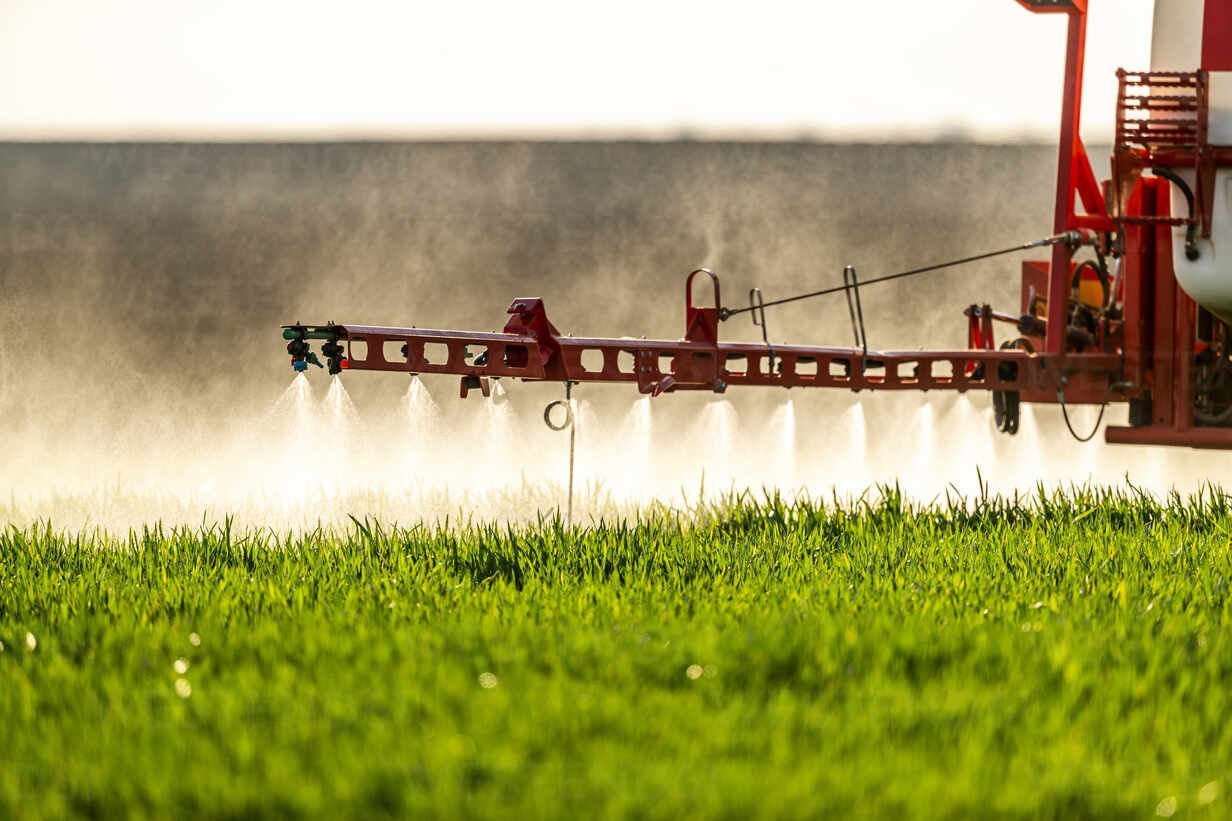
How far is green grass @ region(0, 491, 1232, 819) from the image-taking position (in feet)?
9.77

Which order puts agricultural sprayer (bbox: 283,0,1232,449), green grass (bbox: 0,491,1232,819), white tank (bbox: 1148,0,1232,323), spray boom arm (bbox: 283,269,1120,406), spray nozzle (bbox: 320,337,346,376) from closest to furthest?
green grass (bbox: 0,491,1232,819) → spray nozzle (bbox: 320,337,346,376) → spray boom arm (bbox: 283,269,1120,406) → agricultural sprayer (bbox: 283,0,1232,449) → white tank (bbox: 1148,0,1232,323)

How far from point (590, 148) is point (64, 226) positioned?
142 inches

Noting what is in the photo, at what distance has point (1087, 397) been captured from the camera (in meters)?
7.26

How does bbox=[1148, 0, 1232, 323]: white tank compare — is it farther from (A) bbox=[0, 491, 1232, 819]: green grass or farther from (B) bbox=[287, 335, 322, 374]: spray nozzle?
(B) bbox=[287, 335, 322, 374]: spray nozzle

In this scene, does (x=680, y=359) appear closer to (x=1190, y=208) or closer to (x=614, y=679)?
(x=1190, y=208)

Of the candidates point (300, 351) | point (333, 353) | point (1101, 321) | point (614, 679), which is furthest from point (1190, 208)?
point (614, 679)

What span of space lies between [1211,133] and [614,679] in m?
4.14

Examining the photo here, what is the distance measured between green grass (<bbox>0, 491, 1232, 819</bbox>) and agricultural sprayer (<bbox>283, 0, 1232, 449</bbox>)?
77cm

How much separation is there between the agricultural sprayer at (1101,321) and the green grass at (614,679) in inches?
30.2

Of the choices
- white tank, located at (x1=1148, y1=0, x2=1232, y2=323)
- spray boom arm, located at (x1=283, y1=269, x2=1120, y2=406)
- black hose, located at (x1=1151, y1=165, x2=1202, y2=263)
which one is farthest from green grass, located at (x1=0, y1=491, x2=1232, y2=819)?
→ black hose, located at (x1=1151, y1=165, x2=1202, y2=263)

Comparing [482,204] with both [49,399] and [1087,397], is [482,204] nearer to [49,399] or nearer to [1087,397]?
[49,399]

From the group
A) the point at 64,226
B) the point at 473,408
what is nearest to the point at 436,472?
the point at 473,408

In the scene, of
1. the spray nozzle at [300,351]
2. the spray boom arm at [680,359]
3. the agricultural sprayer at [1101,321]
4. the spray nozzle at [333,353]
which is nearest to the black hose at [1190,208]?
the agricultural sprayer at [1101,321]

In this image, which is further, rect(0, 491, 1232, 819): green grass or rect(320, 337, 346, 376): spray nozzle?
rect(320, 337, 346, 376): spray nozzle
